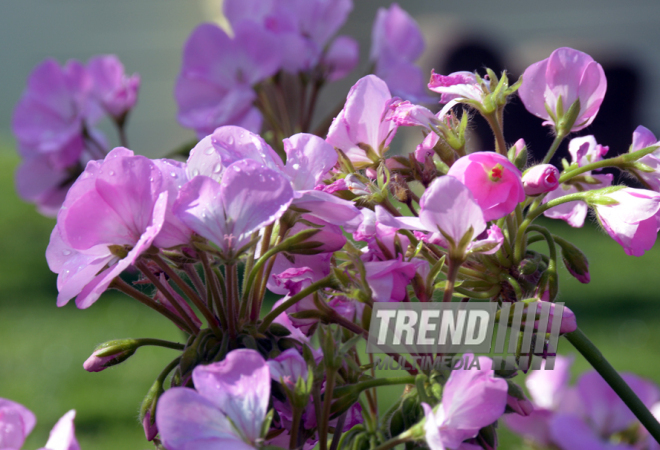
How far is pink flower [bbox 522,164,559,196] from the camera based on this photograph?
0.34 meters

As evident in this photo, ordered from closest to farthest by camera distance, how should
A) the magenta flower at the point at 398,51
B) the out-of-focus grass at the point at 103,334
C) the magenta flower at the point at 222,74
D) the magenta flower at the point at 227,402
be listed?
1. the magenta flower at the point at 227,402
2. the magenta flower at the point at 222,74
3. the magenta flower at the point at 398,51
4. the out-of-focus grass at the point at 103,334

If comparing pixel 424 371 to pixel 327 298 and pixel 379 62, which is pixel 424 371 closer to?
pixel 327 298

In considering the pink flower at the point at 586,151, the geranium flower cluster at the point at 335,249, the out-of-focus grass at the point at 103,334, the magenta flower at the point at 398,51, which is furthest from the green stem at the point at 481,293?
the out-of-focus grass at the point at 103,334

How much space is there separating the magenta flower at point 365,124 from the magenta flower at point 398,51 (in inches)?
25.1

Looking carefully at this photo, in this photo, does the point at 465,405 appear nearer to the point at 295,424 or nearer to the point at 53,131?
the point at 295,424

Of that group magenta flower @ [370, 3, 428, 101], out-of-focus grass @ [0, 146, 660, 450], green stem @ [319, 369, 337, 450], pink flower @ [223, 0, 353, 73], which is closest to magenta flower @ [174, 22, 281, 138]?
pink flower @ [223, 0, 353, 73]

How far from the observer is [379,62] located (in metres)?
1.04

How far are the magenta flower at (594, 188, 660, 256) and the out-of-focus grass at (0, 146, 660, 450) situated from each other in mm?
1664

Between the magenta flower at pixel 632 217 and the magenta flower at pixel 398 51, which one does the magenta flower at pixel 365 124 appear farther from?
the magenta flower at pixel 398 51

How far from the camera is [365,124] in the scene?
375 millimetres

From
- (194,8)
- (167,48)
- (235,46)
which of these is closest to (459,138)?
(235,46)

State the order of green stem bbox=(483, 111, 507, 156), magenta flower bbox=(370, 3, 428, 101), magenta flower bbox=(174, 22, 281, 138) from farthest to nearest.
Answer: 1. magenta flower bbox=(370, 3, 428, 101)
2. magenta flower bbox=(174, 22, 281, 138)
3. green stem bbox=(483, 111, 507, 156)

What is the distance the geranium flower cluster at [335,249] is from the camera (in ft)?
0.97

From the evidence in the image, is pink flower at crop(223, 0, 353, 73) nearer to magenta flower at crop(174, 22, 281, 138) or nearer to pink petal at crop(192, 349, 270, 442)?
magenta flower at crop(174, 22, 281, 138)
